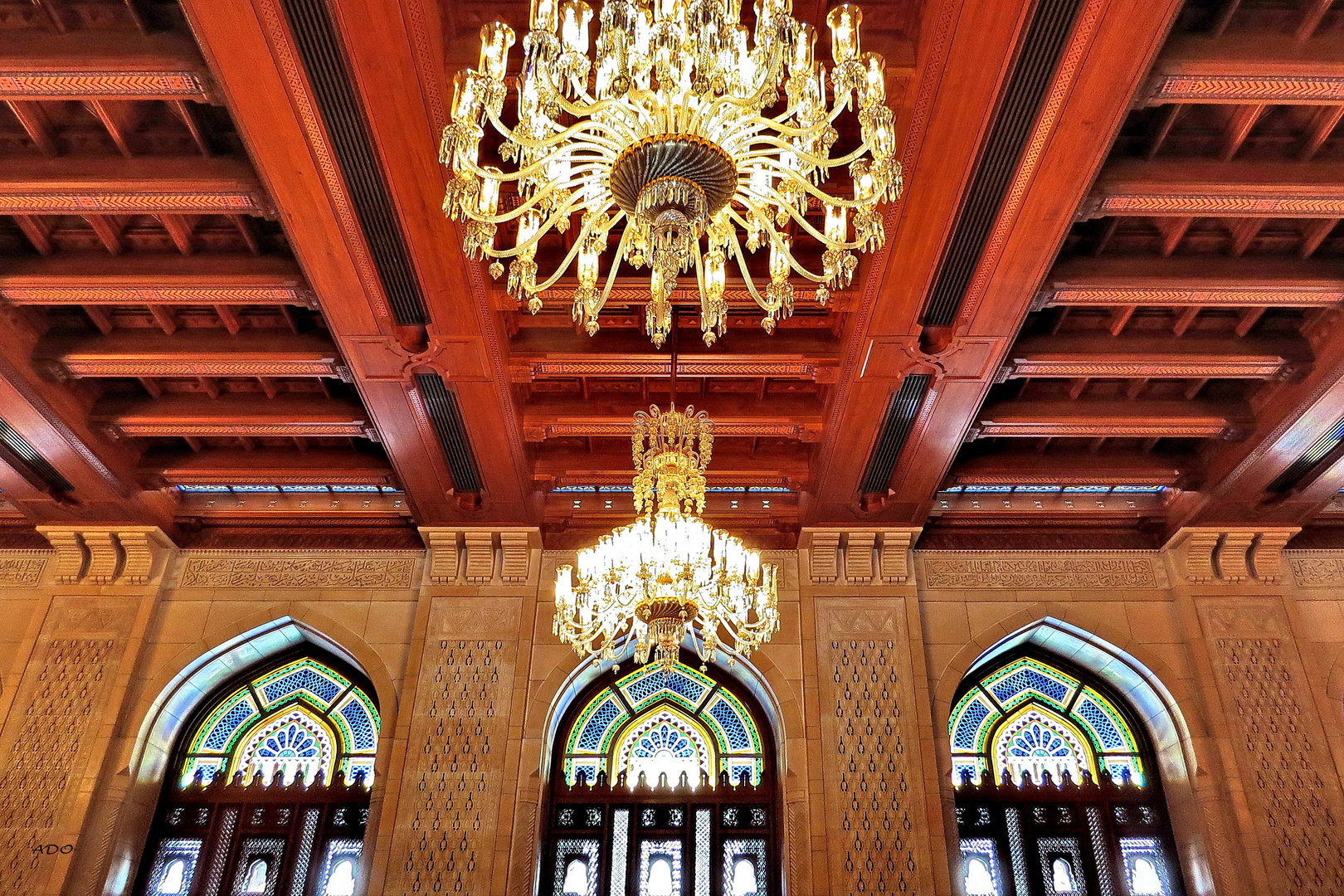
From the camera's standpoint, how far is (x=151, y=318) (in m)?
7.57

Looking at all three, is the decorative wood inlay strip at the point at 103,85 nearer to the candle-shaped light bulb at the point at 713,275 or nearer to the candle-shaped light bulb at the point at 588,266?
the candle-shaped light bulb at the point at 588,266

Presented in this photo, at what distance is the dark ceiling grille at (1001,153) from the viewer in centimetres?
480

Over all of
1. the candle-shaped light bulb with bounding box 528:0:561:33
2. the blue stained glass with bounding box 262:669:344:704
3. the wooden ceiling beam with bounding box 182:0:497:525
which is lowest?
the blue stained glass with bounding box 262:669:344:704

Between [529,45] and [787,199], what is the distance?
1181 mm

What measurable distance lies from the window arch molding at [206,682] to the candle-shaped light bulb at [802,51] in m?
6.86

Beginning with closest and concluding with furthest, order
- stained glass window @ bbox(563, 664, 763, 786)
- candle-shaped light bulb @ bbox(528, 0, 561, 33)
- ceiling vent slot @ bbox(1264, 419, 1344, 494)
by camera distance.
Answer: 1. candle-shaped light bulb @ bbox(528, 0, 561, 33)
2. ceiling vent slot @ bbox(1264, 419, 1344, 494)
3. stained glass window @ bbox(563, 664, 763, 786)

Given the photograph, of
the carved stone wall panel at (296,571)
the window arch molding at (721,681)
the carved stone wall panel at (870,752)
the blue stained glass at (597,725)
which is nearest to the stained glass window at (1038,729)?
the carved stone wall panel at (870,752)

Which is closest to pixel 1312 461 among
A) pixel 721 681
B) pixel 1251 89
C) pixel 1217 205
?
pixel 1217 205

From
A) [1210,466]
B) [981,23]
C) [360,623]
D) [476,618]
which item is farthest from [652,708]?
[981,23]

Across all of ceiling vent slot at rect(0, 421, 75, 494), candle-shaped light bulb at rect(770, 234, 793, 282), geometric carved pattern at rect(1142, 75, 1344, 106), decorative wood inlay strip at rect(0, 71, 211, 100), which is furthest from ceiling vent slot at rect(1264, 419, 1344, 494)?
ceiling vent slot at rect(0, 421, 75, 494)

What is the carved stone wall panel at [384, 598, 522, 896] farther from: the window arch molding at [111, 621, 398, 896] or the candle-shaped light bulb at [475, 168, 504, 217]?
the candle-shaped light bulb at [475, 168, 504, 217]

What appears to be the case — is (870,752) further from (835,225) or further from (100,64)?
(100,64)

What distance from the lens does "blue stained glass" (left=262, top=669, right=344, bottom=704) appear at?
9602 millimetres

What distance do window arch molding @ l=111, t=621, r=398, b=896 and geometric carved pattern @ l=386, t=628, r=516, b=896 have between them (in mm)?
437
